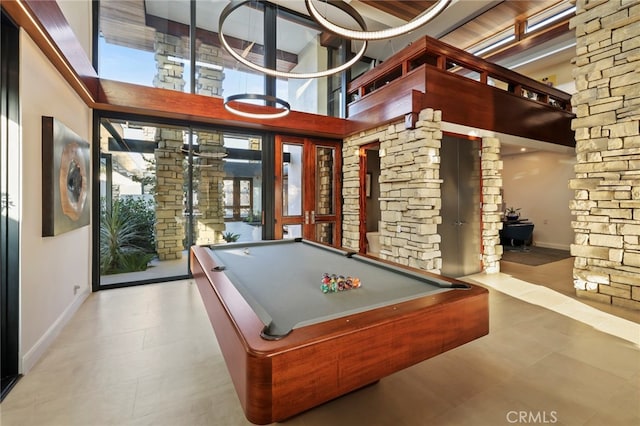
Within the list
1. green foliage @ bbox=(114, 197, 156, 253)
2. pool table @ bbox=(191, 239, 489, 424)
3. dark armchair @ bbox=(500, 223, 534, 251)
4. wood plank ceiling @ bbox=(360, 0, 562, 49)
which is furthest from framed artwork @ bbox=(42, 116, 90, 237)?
dark armchair @ bbox=(500, 223, 534, 251)

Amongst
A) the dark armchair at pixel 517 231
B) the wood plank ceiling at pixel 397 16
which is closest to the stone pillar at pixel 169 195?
the wood plank ceiling at pixel 397 16

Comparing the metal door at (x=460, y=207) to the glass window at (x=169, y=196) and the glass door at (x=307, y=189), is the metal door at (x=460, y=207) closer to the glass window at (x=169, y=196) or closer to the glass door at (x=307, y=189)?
the glass door at (x=307, y=189)

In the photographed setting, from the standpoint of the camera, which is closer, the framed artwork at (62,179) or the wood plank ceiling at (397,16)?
the framed artwork at (62,179)

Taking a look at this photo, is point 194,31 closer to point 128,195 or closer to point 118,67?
point 118,67

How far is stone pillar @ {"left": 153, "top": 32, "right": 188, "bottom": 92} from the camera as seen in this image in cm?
475

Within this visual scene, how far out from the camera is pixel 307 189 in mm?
5574

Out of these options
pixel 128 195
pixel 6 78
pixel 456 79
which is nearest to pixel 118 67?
pixel 128 195

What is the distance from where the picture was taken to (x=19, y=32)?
2.09 meters

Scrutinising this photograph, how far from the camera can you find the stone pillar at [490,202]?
15.7 feet

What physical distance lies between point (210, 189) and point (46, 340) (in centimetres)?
387

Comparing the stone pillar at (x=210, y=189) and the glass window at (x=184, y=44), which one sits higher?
the glass window at (x=184, y=44)

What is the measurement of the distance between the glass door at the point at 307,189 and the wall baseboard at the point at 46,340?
295 centimetres

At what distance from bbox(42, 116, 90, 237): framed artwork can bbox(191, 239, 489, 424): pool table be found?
62.6 inches

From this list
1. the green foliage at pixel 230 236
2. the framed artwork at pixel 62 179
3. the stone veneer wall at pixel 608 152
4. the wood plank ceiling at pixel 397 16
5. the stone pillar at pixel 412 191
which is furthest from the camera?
the green foliage at pixel 230 236
